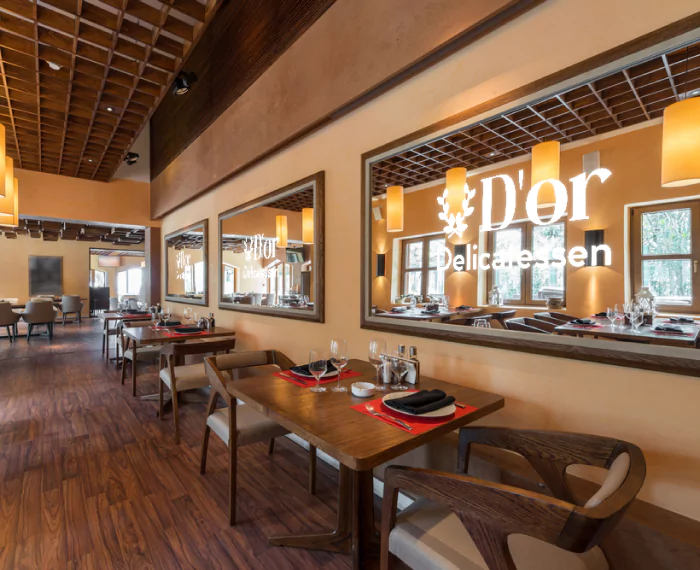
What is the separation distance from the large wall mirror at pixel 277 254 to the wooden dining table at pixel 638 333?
1.78m

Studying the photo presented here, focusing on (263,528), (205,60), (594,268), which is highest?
(205,60)

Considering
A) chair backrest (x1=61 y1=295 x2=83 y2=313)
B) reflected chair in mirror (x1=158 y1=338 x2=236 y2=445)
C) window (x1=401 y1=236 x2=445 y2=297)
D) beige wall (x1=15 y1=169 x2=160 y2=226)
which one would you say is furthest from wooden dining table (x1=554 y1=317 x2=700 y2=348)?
chair backrest (x1=61 y1=295 x2=83 y2=313)

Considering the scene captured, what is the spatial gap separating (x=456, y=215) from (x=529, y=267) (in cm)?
51

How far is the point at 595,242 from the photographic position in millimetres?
1462

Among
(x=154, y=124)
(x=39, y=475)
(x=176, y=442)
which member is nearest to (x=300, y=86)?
(x=176, y=442)

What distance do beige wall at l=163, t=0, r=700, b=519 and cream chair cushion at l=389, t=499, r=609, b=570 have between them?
49 cm

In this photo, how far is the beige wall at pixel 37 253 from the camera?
39.5 feet

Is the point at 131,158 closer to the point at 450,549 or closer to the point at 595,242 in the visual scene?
the point at 595,242

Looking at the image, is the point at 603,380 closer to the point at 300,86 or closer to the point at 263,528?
Answer: the point at 263,528

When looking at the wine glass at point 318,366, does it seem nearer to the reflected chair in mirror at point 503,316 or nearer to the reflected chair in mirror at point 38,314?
the reflected chair in mirror at point 503,316

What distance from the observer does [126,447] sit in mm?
2879

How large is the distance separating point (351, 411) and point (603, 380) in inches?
40.7

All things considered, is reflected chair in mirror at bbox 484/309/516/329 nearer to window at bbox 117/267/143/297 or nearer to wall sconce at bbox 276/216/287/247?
wall sconce at bbox 276/216/287/247

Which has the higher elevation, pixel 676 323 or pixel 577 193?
pixel 577 193
